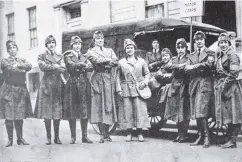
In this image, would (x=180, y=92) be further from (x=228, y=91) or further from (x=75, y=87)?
(x=75, y=87)

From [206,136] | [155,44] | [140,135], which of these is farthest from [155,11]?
[206,136]

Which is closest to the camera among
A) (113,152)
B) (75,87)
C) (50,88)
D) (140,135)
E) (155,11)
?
(113,152)

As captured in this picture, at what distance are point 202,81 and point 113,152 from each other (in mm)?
1748

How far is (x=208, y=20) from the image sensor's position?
10.5 m

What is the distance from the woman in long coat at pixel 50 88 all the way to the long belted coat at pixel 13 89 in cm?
29

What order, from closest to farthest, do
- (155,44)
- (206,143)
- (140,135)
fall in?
(206,143) < (140,135) < (155,44)

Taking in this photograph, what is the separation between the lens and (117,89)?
652cm

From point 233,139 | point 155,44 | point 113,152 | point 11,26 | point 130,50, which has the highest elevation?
point 11,26

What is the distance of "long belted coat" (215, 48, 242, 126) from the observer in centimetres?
582

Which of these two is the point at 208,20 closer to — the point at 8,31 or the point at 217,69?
the point at 217,69

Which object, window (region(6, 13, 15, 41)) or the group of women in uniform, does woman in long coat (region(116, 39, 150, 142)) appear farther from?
window (region(6, 13, 15, 41))

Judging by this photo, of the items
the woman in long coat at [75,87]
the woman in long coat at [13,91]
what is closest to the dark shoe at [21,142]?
the woman in long coat at [13,91]

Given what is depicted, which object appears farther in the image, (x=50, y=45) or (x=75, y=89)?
(x=75, y=89)

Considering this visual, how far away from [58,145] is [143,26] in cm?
300
